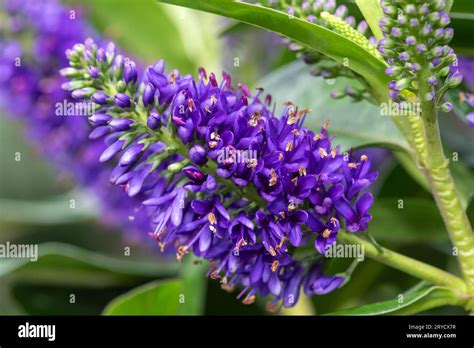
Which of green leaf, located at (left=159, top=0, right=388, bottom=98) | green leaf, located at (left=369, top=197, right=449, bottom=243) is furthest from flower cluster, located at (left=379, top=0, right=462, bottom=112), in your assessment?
green leaf, located at (left=369, top=197, right=449, bottom=243)

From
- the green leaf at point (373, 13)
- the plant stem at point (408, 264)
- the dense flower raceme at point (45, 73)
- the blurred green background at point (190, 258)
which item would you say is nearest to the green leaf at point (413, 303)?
the plant stem at point (408, 264)

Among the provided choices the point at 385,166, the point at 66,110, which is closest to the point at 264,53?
the point at 385,166

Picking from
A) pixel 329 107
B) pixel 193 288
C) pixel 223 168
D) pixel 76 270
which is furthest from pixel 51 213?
pixel 223 168

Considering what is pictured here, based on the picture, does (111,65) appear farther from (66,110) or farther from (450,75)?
(66,110)

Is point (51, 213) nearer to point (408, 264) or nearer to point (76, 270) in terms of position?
point (76, 270)

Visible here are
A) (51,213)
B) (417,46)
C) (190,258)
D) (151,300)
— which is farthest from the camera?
(51,213)
